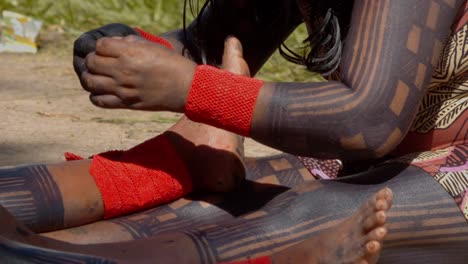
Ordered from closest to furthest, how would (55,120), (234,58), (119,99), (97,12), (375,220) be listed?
(375,220)
(119,99)
(234,58)
(55,120)
(97,12)

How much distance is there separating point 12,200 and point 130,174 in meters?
0.23

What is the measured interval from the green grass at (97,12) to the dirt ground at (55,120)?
351mm

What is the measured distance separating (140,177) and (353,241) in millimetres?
511

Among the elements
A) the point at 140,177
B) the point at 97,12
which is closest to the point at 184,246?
the point at 140,177

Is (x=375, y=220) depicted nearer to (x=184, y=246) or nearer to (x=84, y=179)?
(x=184, y=246)

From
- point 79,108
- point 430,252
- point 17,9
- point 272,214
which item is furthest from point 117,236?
point 17,9

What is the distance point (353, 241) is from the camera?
1.50m

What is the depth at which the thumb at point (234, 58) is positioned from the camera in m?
1.89

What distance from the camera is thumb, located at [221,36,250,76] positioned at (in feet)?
6.20

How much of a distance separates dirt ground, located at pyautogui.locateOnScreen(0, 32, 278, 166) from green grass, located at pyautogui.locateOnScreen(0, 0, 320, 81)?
351 mm

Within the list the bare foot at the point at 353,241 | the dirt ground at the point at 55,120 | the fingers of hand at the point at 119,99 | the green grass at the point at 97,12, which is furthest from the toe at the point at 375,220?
the green grass at the point at 97,12

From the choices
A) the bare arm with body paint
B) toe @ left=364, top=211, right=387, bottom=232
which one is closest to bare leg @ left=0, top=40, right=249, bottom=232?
the bare arm with body paint

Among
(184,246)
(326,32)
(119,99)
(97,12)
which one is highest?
(326,32)

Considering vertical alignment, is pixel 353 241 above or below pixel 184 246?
above
